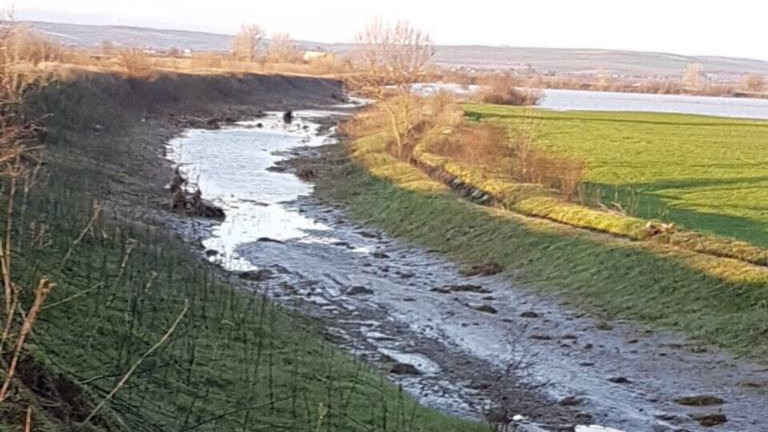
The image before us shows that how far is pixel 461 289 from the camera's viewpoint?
24.6 meters

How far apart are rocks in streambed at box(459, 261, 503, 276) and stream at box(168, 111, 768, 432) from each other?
0.28m

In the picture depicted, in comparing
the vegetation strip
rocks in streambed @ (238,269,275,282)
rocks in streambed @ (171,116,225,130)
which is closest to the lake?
rocks in streambed @ (171,116,225,130)

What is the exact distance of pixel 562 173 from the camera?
35219mm

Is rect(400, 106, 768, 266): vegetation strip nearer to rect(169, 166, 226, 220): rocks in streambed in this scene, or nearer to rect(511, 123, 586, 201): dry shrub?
rect(511, 123, 586, 201): dry shrub

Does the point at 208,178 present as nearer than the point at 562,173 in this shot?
No

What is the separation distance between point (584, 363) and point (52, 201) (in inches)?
454

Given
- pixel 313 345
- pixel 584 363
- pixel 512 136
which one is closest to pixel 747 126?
pixel 512 136

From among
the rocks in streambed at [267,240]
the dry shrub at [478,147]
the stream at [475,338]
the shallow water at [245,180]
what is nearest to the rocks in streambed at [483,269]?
the stream at [475,338]

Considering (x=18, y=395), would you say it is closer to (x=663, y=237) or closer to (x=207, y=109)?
(x=663, y=237)

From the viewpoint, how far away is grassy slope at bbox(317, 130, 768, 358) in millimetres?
20016

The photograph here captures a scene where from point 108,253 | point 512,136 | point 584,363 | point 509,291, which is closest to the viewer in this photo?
point 108,253

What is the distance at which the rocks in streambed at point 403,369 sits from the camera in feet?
55.2

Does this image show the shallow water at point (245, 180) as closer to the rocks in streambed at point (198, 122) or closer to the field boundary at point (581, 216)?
the rocks in streambed at point (198, 122)

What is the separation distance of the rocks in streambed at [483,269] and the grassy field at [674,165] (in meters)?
6.65
